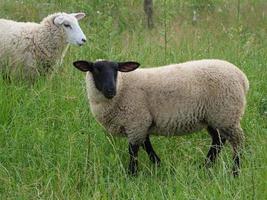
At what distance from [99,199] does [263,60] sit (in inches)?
135

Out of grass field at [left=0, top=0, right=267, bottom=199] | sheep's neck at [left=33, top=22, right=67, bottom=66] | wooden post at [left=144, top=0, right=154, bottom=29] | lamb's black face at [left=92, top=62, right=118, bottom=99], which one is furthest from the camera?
wooden post at [left=144, top=0, right=154, bottom=29]

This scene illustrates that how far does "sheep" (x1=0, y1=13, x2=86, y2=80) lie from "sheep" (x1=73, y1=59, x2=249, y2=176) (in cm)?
170

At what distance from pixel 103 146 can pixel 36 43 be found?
2163mm

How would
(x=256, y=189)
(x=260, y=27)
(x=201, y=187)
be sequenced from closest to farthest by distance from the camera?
(x=256, y=189) < (x=201, y=187) < (x=260, y=27)

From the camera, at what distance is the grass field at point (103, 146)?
3.52m

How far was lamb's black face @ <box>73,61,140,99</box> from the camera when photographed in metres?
4.10

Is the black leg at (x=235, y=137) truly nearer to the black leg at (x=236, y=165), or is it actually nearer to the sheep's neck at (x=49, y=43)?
the black leg at (x=236, y=165)

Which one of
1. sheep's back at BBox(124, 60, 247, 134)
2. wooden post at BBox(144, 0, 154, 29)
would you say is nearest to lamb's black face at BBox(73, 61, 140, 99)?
sheep's back at BBox(124, 60, 247, 134)

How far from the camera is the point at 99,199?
3357mm

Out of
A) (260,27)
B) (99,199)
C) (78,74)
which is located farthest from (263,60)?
(260,27)

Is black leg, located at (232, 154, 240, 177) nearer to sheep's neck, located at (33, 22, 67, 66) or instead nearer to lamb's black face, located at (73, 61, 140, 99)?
lamb's black face, located at (73, 61, 140, 99)

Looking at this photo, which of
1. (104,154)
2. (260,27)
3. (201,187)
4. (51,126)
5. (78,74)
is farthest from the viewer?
(260,27)

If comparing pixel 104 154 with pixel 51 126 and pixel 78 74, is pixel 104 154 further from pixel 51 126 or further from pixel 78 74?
pixel 78 74

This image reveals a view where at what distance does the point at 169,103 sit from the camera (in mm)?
4234
